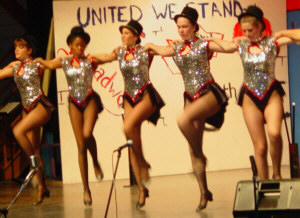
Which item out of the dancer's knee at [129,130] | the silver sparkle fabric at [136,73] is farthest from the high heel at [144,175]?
the silver sparkle fabric at [136,73]

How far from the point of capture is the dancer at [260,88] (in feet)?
16.5

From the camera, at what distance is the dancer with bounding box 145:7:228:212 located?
5.38m

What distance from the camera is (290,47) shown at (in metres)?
8.48

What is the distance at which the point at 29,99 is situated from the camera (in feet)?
21.2

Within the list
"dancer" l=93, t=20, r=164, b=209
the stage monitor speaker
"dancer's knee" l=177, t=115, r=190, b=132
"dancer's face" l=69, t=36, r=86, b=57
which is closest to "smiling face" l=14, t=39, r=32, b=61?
"dancer's face" l=69, t=36, r=86, b=57

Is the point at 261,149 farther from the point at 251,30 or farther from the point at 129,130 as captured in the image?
the point at 129,130

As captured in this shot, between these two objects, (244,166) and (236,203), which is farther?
(244,166)

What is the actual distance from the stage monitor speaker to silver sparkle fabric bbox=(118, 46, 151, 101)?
219 centimetres

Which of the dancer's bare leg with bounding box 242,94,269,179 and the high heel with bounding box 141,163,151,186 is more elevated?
the dancer's bare leg with bounding box 242,94,269,179

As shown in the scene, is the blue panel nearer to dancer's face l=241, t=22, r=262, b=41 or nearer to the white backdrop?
the white backdrop

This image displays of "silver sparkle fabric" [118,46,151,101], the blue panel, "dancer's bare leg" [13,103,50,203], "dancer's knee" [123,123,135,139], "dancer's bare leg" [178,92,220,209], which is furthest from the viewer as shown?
the blue panel

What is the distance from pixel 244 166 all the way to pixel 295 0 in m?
2.49

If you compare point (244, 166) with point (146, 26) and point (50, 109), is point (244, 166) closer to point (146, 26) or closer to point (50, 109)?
point (146, 26)

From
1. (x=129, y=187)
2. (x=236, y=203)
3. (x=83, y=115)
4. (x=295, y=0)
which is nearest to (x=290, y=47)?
(x=295, y=0)
